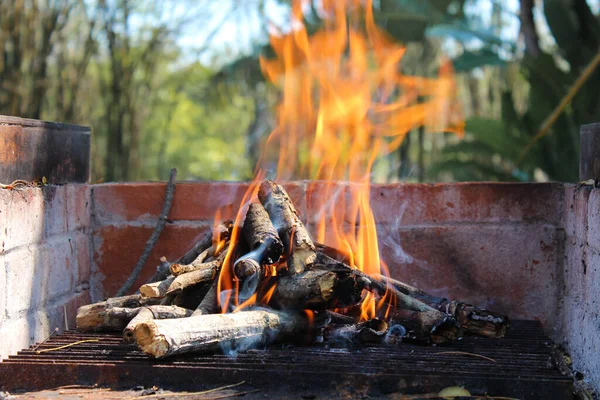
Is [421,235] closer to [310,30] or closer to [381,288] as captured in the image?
[381,288]

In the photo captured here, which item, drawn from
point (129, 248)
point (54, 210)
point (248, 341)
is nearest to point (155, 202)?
point (129, 248)

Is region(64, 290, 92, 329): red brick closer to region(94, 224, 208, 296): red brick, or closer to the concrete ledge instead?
region(94, 224, 208, 296): red brick

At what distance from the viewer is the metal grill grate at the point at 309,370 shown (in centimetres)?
250

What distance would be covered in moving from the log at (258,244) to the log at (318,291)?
0.50ft

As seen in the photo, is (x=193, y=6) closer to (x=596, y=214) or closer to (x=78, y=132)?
Answer: (x=78, y=132)

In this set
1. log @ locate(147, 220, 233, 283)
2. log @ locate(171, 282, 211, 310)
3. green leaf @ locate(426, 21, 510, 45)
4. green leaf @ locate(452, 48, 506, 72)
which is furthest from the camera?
green leaf @ locate(452, 48, 506, 72)

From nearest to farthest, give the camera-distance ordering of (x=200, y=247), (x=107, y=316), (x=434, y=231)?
(x=107, y=316), (x=200, y=247), (x=434, y=231)

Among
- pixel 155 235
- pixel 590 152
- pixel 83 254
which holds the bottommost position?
pixel 83 254

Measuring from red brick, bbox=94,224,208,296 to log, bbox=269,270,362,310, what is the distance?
98cm

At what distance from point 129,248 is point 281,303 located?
122cm

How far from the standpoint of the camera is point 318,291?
3.01 meters

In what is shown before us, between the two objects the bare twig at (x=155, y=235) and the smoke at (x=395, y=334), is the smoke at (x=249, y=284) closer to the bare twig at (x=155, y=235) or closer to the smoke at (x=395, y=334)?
the smoke at (x=395, y=334)

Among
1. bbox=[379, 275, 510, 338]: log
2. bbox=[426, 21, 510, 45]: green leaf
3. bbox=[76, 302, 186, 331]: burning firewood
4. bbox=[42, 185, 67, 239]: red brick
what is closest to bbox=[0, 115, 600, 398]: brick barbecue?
bbox=[42, 185, 67, 239]: red brick

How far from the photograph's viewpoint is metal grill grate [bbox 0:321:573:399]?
250 centimetres
